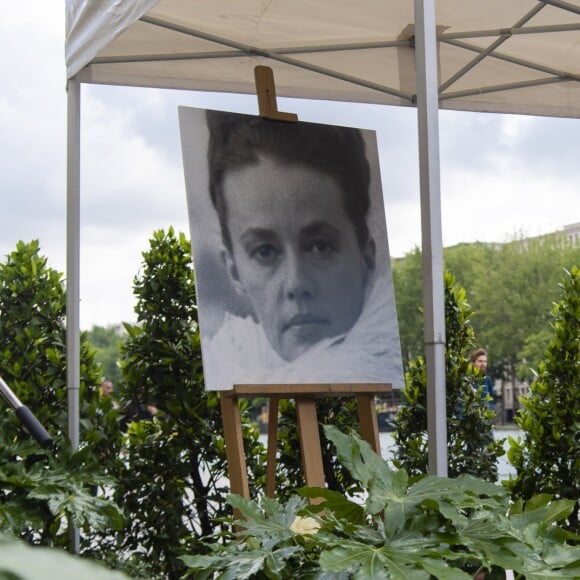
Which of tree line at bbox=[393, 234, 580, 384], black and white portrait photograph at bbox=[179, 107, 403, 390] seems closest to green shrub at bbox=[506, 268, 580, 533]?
black and white portrait photograph at bbox=[179, 107, 403, 390]

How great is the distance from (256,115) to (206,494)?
1961 mm

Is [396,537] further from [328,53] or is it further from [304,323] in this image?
[328,53]

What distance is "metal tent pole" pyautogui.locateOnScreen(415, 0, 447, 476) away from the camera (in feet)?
8.17

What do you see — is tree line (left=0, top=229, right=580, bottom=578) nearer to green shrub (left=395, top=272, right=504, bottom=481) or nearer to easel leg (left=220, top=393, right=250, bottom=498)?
green shrub (left=395, top=272, right=504, bottom=481)

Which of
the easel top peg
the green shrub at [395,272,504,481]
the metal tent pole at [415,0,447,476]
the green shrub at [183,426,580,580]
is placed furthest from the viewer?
the green shrub at [395,272,504,481]

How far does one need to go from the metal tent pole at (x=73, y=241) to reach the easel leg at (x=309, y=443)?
42.0 inches

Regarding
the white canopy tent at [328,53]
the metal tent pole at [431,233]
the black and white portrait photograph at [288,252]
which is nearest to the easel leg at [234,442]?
the black and white portrait photograph at [288,252]

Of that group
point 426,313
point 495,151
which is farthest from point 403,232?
point 426,313

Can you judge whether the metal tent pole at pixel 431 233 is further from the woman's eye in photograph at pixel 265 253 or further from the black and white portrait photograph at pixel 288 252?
the woman's eye in photograph at pixel 265 253

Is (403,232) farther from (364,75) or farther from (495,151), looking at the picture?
(364,75)

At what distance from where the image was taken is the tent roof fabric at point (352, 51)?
426 cm

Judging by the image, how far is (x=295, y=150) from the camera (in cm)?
432

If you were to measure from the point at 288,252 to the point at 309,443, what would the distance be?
2.96 ft

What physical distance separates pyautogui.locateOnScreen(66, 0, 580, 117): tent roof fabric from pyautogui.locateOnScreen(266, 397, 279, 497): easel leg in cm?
170
